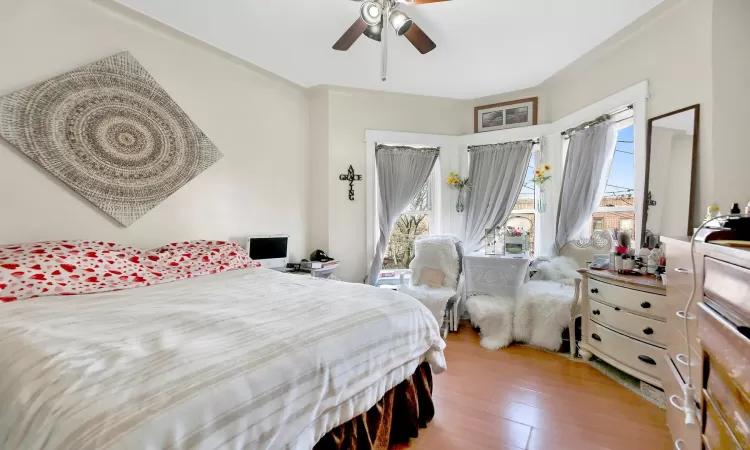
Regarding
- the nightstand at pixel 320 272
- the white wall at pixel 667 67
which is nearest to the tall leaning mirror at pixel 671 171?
the white wall at pixel 667 67

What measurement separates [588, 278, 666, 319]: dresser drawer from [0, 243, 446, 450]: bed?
1.38 meters

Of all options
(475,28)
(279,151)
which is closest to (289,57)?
(279,151)

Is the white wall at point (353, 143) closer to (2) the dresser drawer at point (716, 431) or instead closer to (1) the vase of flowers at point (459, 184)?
(1) the vase of flowers at point (459, 184)

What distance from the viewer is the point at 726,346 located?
803 mm

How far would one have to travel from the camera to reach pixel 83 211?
7.60 ft

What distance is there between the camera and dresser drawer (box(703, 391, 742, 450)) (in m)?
0.83

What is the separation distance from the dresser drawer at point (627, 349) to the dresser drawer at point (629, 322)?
4cm

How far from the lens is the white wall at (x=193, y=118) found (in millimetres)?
2070

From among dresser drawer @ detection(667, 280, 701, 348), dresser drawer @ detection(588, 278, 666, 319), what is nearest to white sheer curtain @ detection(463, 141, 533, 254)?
dresser drawer @ detection(588, 278, 666, 319)

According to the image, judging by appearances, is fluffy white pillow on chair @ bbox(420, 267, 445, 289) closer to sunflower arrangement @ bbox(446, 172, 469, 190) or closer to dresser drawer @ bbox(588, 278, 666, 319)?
sunflower arrangement @ bbox(446, 172, 469, 190)

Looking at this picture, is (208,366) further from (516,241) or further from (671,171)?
(516,241)

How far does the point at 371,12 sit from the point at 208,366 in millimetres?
2048

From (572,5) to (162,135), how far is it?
326cm

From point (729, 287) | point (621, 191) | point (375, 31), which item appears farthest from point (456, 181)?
point (729, 287)
